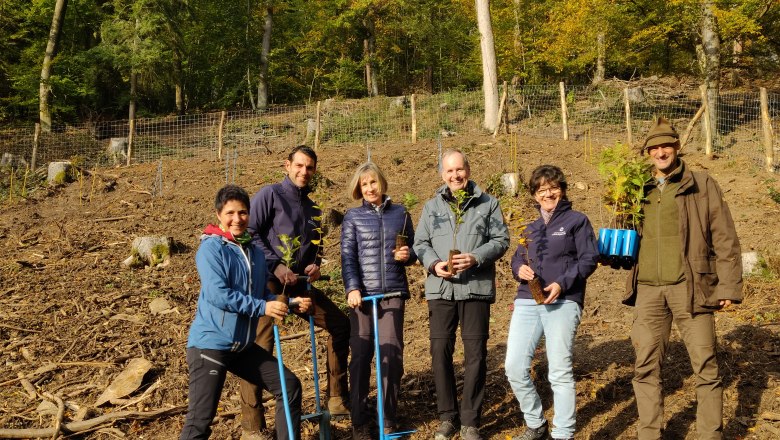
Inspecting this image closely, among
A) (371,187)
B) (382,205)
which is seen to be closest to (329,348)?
(382,205)

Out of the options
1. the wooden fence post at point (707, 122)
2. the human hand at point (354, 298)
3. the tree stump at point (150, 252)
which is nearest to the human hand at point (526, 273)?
the human hand at point (354, 298)

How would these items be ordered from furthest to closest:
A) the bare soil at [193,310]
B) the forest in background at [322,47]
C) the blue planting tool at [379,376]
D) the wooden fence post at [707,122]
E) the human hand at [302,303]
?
1. the forest in background at [322,47]
2. the wooden fence post at [707,122]
3. the bare soil at [193,310]
4. the blue planting tool at [379,376]
5. the human hand at [302,303]

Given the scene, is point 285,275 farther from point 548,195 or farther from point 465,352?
point 548,195

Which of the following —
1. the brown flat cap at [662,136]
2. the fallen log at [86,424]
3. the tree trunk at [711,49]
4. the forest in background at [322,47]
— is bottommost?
the fallen log at [86,424]

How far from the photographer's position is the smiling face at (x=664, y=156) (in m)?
4.12

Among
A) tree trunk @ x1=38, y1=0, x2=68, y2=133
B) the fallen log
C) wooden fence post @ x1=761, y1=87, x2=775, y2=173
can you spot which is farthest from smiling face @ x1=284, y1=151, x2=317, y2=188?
tree trunk @ x1=38, y1=0, x2=68, y2=133

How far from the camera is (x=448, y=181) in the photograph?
174 inches

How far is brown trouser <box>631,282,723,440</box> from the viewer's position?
396 centimetres

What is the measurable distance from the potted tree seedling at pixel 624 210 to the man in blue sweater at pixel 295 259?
189 centimetres

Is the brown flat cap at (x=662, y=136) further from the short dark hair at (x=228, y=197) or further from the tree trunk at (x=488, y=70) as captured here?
the tree trunk at (x=488, y=70)

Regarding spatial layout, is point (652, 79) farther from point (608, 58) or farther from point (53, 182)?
point (53, 182)

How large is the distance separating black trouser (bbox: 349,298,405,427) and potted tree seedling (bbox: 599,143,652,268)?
1.40 meters

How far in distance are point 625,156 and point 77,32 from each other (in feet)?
97.9

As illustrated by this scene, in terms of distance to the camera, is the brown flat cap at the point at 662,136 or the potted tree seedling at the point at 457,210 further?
the potted tree seedling at the point at 457,210
